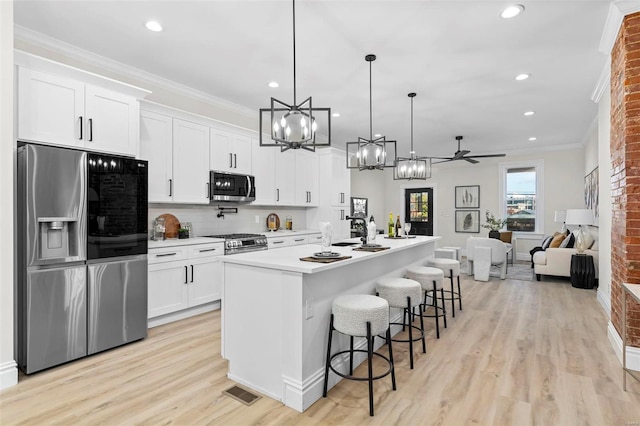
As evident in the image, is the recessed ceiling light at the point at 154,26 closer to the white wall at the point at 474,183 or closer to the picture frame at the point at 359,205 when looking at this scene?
the picture frame at the point at 359,205

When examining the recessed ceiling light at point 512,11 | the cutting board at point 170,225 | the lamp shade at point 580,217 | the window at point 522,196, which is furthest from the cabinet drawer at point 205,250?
the window at point 522,196

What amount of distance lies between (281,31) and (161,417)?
315 centimetres

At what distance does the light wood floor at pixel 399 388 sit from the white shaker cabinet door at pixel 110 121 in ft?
6.26

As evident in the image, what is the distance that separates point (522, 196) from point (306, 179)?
6.10 meters

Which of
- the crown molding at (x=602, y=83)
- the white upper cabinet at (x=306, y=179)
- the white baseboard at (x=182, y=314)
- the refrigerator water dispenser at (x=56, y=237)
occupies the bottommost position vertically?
the white baseboard at (x=182, y=314)

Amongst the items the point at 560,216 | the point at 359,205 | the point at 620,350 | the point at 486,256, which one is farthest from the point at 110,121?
the point at 560,216

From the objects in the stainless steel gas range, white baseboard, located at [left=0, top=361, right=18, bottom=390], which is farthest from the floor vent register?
the stainless steel gas range

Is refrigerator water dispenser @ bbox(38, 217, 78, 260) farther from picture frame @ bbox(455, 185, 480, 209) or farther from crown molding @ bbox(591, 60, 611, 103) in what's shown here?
picture frame @ bbox(455, 185, 480, 209)

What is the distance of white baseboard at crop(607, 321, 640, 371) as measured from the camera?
2.72m

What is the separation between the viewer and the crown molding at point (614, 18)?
2.67 meters

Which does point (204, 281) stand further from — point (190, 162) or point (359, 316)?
point (359, 316)

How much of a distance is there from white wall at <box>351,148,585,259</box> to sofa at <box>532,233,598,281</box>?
8.80 feet

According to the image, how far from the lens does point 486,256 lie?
614cm

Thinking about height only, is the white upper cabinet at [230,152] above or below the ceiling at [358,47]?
below
